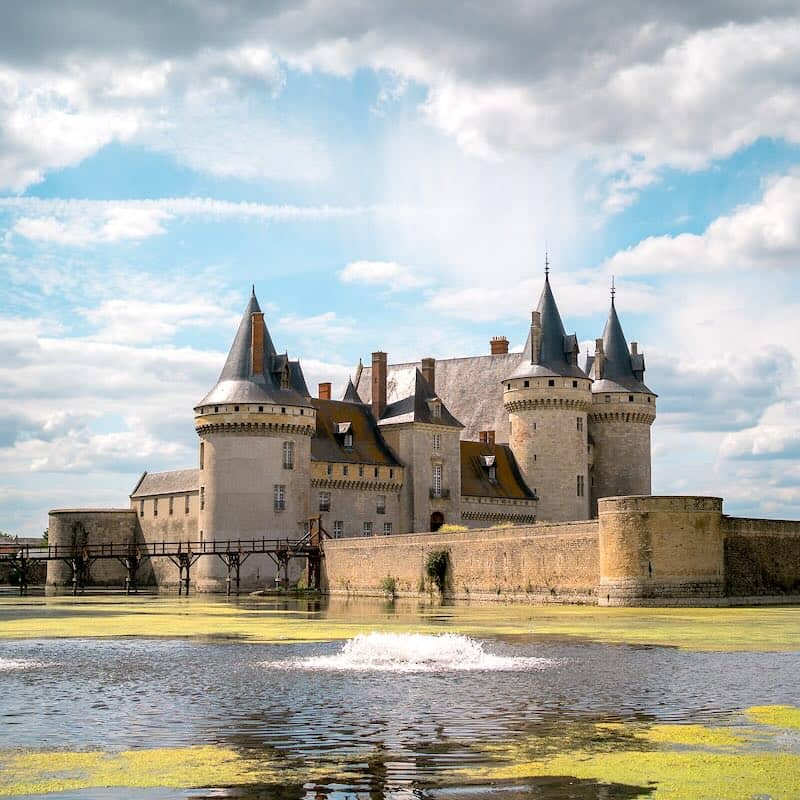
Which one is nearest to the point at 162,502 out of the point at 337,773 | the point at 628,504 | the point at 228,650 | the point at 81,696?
the point at 628,504

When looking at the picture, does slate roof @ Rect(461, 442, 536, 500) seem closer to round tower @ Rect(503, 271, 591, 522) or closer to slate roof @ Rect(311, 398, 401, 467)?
round tower @ Rect(503, 271, 591, 522)

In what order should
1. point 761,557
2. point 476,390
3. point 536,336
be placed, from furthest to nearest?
1. point 476,390
2. point 536,336
3. point 761,557

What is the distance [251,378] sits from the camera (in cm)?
5669

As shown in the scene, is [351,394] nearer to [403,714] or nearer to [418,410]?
[418,410]

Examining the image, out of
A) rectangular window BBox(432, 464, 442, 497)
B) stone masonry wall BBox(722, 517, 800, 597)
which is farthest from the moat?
rectangular window BBox(432, 464, 442, 497)

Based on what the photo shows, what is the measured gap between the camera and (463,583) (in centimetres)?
4572

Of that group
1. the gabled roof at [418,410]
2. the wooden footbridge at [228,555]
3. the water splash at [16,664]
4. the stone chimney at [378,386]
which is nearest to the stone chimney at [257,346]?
the stone chimney at [378,386]

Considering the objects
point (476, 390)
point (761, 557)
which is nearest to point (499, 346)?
point (476, 390)

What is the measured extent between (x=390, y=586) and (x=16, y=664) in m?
30.8

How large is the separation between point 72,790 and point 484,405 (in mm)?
60065

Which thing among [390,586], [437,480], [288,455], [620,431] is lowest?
[390,586]

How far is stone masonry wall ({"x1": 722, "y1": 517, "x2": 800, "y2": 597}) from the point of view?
3900 cm

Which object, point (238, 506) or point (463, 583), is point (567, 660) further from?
point (238, 506)

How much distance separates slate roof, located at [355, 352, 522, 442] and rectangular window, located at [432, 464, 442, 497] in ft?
20.9
